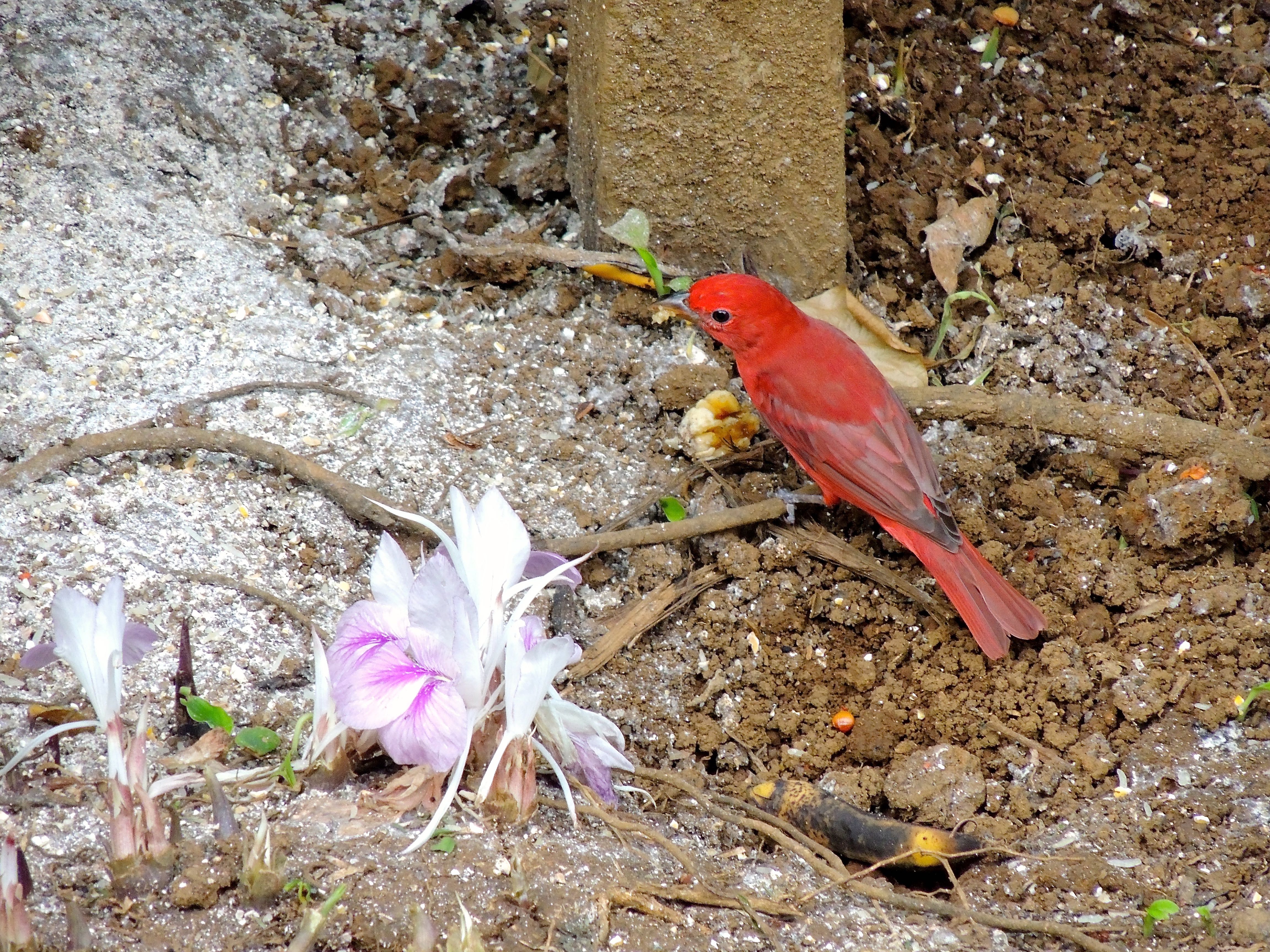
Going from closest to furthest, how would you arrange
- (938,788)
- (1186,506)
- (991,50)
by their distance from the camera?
1. (938,788)
2. (1186,506)
3. (991,50)

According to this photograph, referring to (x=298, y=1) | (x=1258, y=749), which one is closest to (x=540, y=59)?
(x=298, y=1)

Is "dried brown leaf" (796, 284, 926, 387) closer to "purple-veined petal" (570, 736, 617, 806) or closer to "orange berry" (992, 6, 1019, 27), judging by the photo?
"orange berry" (992, 6, 1019, 27)

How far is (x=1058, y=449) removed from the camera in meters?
3.53

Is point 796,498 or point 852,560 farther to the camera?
point 796,498

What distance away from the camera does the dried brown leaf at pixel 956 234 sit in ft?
12.6

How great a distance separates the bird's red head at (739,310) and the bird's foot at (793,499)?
45 centimetres

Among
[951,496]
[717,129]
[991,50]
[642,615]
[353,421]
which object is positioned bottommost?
[642,615]

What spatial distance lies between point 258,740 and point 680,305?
186 centimetres

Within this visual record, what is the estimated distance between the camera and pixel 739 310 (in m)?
3.47

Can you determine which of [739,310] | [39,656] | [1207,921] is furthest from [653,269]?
[1207,921]

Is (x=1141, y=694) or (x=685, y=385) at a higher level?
(x=685, y=385)

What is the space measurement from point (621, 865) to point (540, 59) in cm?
294

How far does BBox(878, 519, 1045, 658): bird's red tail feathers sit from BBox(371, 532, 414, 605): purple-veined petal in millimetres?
1522

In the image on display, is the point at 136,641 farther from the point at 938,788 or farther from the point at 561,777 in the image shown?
the point at 938,788
